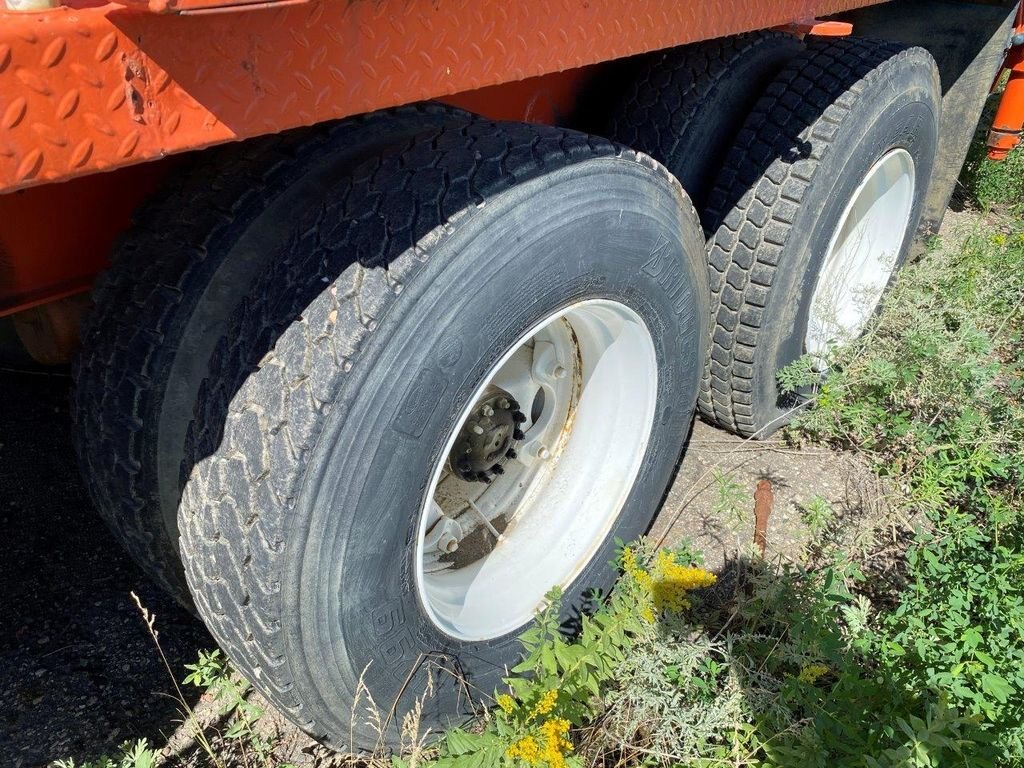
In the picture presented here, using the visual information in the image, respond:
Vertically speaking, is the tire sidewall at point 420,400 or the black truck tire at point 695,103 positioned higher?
the black truck tire at point 695,103

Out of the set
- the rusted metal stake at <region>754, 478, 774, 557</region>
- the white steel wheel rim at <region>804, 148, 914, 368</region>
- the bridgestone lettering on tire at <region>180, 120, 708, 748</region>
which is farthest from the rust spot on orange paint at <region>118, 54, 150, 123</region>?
the white steel wheel rim at <region>804, 148, 914, 368</region>

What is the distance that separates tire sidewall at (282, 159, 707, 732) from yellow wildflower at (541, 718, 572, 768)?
0.29m

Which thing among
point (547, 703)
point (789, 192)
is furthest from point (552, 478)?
point (789, 192)

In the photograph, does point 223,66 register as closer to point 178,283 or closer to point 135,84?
point 135,84

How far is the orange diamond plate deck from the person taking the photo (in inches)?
29.5

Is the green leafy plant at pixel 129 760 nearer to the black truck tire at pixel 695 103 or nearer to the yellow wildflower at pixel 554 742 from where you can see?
the yellow wildflower at pixel 554 742

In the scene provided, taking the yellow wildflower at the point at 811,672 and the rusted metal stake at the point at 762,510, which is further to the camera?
the rusted metal stake at the point at 762,510

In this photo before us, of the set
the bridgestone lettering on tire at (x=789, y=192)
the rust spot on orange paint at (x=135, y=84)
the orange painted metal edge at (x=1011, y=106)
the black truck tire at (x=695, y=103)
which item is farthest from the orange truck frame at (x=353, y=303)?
the orange painted metal edge at (x=1011, y=106)

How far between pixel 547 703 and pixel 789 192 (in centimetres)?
167

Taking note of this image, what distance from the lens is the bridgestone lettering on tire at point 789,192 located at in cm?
244

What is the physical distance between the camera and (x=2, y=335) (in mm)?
2016

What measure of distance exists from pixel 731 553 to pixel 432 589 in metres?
1.11

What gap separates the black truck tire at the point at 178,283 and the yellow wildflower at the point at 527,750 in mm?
797

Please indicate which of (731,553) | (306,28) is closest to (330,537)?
(306,28)
